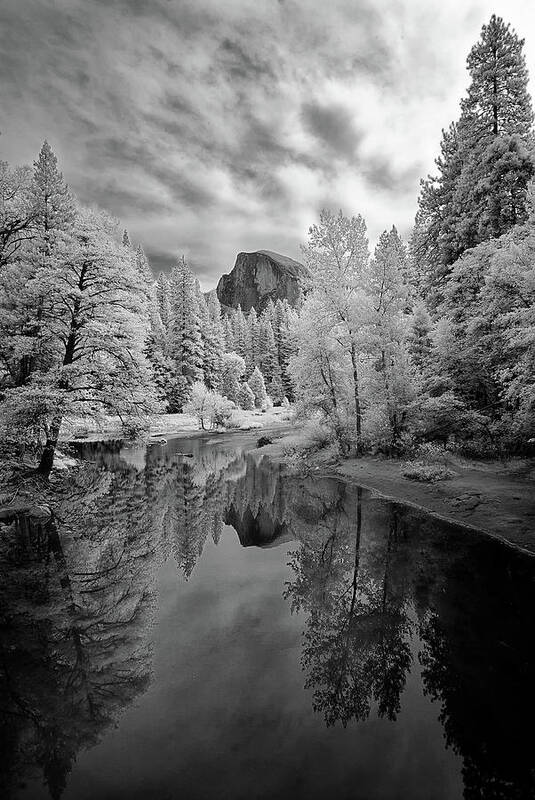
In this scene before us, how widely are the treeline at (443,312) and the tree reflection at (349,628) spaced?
393 inches

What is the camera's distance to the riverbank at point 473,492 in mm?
12422

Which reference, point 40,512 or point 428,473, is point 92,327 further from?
point 428,473

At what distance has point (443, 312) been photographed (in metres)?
22.6

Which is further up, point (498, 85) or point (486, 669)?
point (498, 85)

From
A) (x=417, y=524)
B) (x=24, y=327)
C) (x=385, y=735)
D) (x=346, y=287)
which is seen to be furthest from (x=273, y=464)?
(x=385, y=735)

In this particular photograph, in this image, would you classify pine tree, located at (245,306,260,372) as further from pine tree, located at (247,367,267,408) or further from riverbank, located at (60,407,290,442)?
riverbank, located at (60,407,290,442)

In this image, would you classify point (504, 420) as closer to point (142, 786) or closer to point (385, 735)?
point (385, 735)

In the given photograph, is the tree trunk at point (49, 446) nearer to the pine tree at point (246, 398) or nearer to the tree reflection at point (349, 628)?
the tree reflection at point (349, 628)

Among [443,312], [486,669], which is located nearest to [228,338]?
[443,312]

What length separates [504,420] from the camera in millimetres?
19375

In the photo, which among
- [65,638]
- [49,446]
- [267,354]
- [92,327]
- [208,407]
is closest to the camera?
[65,638]

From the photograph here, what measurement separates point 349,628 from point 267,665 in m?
2.06

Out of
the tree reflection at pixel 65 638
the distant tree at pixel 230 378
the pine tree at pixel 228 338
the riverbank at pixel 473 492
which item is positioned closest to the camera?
the tree reflection at pixel 65 638

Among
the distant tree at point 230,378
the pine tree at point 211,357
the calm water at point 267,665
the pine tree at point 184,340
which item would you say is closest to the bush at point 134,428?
the calm water at point 267,665
